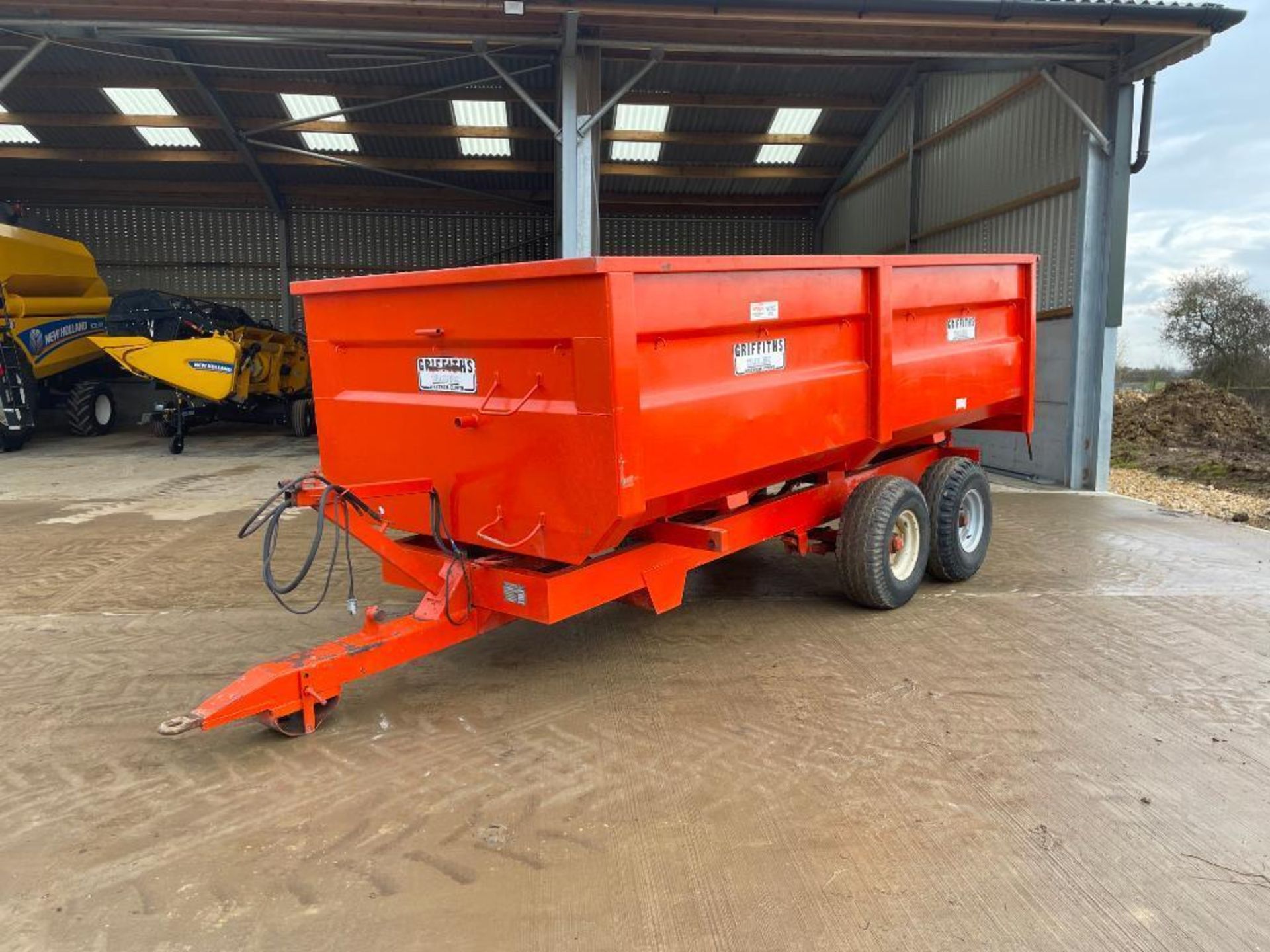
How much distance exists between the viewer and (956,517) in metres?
5.48

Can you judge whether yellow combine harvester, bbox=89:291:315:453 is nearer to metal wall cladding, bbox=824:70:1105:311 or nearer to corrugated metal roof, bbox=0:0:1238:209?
corrugated metal roof, bbox=0:0:1238:209

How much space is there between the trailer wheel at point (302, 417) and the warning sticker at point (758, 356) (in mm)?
12752

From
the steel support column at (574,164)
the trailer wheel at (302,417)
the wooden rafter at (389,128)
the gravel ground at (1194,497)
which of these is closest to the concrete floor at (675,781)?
the gravel ground at (1194,497)

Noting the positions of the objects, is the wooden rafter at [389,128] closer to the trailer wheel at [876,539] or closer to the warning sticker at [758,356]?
the trailer wheel at [876,539]

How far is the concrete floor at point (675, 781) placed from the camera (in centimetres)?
245

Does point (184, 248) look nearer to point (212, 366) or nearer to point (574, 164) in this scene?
point (212, 366)

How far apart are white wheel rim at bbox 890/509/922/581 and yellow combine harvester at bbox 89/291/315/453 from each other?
10715 mm

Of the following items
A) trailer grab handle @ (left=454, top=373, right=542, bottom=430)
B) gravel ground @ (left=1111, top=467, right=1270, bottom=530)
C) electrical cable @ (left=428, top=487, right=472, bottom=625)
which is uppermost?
trailer grab handle @ (left=454, top=373, right=542, bottom=430)

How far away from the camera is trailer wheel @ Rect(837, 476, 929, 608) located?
4793 mm

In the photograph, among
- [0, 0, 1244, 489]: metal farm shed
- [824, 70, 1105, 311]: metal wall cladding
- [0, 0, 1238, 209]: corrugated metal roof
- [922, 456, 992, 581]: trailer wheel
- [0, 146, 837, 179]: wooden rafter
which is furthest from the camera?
[0, 146, 837, 179]: wooden rafter

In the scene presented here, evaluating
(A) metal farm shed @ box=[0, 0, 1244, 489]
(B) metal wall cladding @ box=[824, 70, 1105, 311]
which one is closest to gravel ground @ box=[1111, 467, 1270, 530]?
(A) metal farm shed @ box=[0, 0, 1244, 489]

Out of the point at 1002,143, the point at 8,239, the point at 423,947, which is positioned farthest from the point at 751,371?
the point at 8,239

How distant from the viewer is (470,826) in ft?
9.43

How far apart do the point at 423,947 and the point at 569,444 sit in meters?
1.74
